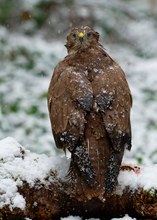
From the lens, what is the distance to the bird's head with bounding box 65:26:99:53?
564 cm

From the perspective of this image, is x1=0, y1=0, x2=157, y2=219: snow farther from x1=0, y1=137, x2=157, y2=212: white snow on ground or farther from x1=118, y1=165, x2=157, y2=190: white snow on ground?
x1=118, y1=165, x2=157, y2=190: white snow on ground

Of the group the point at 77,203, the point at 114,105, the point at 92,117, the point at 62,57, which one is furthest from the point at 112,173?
the point at 62,57

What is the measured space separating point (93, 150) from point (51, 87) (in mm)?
846

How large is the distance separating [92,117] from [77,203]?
66 centimetres

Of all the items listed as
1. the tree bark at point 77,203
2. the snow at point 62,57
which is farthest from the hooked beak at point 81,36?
the snow at point 62,57

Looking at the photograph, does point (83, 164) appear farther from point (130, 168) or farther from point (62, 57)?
point (62, 57)

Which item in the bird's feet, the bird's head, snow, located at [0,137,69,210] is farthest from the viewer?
the bird's head

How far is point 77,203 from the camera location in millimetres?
4820

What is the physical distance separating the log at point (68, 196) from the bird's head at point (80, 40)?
115 centimetres

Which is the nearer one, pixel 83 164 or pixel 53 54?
pixel 83 164

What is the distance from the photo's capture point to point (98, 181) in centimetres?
471

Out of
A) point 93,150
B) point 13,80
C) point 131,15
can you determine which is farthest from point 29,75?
point 93,150

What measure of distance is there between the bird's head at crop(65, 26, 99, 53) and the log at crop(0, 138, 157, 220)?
1155mm

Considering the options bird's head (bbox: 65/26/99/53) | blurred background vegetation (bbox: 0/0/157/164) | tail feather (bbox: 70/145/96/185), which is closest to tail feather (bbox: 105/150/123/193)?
tail feather (bbox: 70/145/96/185)
